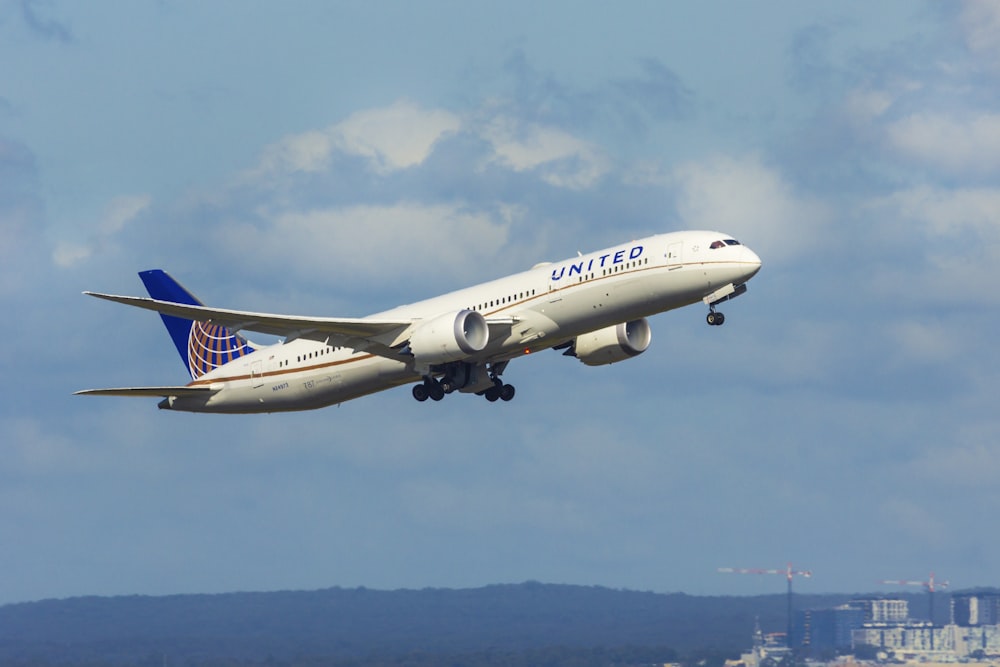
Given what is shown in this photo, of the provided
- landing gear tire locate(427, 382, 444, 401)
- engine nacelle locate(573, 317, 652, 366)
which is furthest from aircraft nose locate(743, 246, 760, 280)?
landing gear tire locate(427, 382, 444, 401)

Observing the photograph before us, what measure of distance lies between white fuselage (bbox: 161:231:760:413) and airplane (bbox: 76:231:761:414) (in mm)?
41

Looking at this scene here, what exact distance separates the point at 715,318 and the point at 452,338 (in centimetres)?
985

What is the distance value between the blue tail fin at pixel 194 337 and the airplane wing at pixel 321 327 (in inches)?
320

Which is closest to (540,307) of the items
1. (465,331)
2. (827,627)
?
(465,331)

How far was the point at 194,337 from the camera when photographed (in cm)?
7569

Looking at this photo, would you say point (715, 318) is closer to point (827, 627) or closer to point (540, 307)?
point (540, 307)

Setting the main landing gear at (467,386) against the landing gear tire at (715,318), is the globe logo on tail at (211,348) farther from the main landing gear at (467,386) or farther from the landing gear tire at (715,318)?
the landing gear tire at (715,318)

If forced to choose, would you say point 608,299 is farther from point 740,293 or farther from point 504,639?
point 504,639

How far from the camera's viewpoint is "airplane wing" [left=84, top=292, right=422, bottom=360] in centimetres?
6200

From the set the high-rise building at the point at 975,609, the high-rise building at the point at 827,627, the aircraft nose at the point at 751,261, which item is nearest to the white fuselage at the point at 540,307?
the aircraft nose at the point at 751,261

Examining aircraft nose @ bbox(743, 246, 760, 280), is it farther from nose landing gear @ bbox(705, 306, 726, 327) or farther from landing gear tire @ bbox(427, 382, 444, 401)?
landing gear tire @ bbox(427, 382, 444, 401)

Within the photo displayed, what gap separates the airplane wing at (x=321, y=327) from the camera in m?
62.0

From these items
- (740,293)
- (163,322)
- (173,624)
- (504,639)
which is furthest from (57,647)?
(740,293)

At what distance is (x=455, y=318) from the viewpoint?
62.2m
